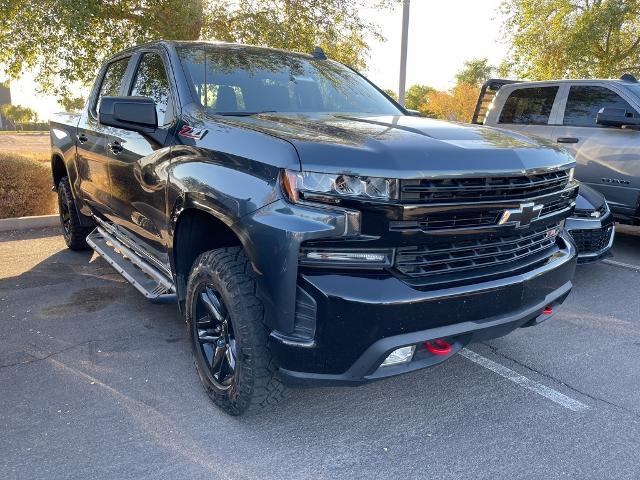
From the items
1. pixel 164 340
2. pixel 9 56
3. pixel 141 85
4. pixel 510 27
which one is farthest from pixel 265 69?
pixel 510 27

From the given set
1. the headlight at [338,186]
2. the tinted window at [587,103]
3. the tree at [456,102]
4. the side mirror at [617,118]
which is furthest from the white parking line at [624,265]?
the tree at [456,102]

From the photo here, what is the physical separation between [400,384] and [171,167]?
5.86 feet

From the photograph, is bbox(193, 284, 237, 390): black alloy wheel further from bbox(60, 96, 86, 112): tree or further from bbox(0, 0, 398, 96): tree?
bbox(60, 96, 86, 112): tree

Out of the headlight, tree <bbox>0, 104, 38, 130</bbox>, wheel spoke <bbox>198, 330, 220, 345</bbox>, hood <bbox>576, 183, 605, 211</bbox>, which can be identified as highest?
the headlight

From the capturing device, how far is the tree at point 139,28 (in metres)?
7.63

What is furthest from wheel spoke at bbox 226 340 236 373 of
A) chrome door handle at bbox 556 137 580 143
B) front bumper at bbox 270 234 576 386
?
chrome door handle at bbox 556 137 580 143

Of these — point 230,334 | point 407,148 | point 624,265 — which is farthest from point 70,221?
point 624,265

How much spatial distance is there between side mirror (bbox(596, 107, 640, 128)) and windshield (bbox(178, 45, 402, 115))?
3107mm

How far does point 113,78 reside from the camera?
4566 millimetres

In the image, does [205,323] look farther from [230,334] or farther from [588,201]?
[588,201]

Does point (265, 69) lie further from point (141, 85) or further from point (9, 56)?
point (9, 56)

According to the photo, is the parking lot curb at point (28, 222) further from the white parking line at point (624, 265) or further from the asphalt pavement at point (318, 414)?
the white parking line at point (624, 265)

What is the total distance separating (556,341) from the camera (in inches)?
152

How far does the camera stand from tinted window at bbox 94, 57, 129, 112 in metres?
4.34
